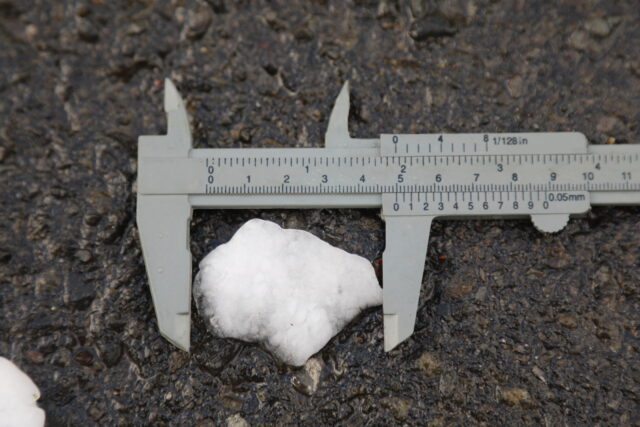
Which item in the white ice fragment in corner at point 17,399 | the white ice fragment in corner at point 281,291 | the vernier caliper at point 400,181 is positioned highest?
the vernier caliper at point 400,181

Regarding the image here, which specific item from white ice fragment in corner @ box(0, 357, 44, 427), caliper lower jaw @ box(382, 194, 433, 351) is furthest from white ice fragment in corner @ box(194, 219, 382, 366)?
white ice fragment in corner @ box(0, 357, 44, 427)

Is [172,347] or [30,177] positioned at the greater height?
[30,177]

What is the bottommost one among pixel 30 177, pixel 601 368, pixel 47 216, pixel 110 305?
pixel 601 368

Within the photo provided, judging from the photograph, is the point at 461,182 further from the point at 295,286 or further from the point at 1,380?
the point at 1,380

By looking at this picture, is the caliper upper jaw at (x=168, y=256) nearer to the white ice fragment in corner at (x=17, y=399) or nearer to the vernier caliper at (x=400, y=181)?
the vernier caliper at (x=400, y=181)

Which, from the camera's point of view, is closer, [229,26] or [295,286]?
[295,286]

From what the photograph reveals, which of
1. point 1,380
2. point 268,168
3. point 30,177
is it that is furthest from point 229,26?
point 1,380

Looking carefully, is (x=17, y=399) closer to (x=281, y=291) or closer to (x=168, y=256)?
(x=168, y=256)

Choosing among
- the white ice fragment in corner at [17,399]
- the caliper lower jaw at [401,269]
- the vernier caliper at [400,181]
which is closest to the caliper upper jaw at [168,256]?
the vernier caliper at [400,181]
